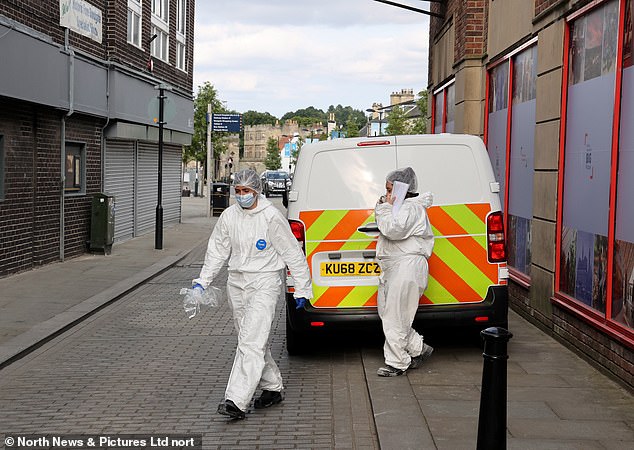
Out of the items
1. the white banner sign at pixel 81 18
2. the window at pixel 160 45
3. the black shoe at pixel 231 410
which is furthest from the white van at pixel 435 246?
the window at pixel 160 45

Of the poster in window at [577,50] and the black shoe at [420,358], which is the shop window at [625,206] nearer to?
the poster in window at [577,50]

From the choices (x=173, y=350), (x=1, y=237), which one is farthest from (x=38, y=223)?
(x=173, y=350)

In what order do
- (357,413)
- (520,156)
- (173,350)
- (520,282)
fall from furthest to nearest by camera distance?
(520,156)
(520,282)
(173,350)
(357,413)

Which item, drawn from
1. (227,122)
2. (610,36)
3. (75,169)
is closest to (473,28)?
(610,36)

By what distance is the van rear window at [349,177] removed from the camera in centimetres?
772

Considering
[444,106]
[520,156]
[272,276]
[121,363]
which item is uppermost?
[444,106]

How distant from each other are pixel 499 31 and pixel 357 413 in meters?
7.80

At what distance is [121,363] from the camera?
26.2 ft

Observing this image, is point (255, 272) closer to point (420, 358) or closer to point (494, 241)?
point (420, 358)

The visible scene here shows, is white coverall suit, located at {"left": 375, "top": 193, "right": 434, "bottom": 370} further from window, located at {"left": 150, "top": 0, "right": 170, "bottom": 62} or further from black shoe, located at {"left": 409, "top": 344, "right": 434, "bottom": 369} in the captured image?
window, located at {"left": 150, "top": 0, "right": 170, "bottom": 62}

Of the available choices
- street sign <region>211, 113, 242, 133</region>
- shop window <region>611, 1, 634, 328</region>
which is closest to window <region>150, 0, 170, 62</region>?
street sign <region>211, 113, 242, 133</region>

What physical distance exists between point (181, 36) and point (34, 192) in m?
14.3

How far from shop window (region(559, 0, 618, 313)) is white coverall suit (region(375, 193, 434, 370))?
60.3 inches

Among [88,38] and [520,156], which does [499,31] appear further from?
[88,38]
